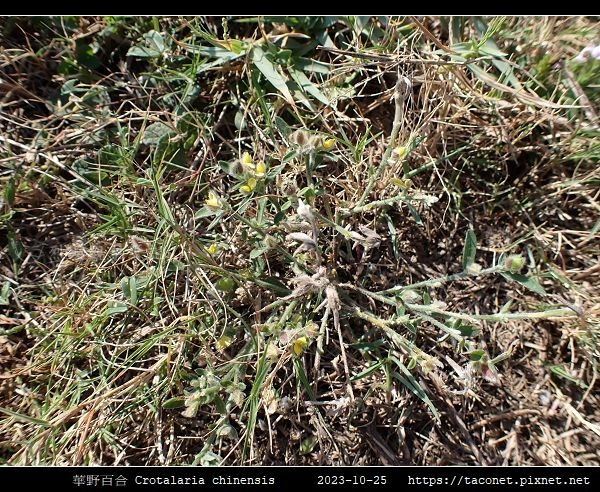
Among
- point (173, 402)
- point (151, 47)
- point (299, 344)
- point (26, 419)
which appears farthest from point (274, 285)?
point (151, 47)

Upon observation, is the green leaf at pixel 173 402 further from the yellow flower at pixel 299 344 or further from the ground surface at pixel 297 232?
the yellow flower at pixel 299 344

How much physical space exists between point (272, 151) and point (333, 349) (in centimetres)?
86

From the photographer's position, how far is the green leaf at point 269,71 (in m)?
2.19

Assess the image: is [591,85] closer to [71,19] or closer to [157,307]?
[157,307]

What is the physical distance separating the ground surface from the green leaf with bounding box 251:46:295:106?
0.01m

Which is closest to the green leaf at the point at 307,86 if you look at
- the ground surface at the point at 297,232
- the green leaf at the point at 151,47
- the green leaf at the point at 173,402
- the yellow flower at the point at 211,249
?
the ground surface at the point at 297,232

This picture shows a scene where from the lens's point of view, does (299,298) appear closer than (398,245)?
Yes

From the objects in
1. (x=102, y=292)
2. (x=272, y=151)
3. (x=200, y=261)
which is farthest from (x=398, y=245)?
(x=102, y=292)

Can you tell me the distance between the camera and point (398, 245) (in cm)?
227

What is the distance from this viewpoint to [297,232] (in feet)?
6.60

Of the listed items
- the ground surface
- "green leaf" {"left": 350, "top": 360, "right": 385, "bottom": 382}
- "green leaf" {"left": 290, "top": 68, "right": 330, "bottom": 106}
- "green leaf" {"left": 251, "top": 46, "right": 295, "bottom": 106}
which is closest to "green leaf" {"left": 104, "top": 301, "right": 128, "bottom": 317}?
the ground surface

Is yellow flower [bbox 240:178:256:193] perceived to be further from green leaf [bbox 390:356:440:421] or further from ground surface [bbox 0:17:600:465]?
green leaf [bbox 390:356:440:421]

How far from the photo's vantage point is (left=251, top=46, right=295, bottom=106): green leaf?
2.19 meters

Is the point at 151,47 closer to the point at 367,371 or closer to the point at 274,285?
the point at 274,285
